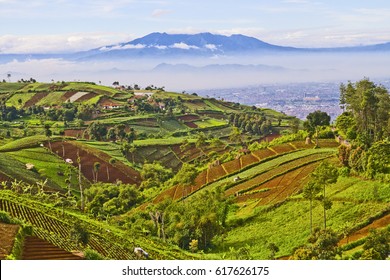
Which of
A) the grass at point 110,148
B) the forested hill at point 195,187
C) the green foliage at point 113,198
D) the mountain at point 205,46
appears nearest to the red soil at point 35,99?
the forested hill at point 195,187

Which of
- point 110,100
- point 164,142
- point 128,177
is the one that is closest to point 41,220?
point 128,177

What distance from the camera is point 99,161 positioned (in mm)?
47781

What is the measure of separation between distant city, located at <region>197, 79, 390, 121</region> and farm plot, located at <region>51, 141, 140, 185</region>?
16.1m

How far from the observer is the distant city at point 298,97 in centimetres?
4759

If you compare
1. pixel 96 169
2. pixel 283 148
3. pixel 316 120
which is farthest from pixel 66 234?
pixel 96 169

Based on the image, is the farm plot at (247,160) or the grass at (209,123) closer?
the farm plot at (247,160)

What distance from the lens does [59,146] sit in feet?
164

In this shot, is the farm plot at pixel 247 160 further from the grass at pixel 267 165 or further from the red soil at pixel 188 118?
the red soil at pixel 188 118

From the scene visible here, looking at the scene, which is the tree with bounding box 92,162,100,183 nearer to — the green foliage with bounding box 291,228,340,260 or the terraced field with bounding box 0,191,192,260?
the terraced field with bounding box 0,191,192,260

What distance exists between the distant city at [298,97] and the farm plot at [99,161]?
1610 cm

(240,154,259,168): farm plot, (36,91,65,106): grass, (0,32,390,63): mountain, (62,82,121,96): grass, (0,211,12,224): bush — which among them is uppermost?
(0,32,390,63): mountain

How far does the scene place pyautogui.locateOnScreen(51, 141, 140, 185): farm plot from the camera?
45812 millimetres

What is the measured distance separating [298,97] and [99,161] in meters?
23.2

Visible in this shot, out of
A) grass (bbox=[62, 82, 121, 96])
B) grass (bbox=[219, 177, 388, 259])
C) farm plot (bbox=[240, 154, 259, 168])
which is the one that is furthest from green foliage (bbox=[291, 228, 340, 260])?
grass (bbox=[62, 82, 121, 96])
